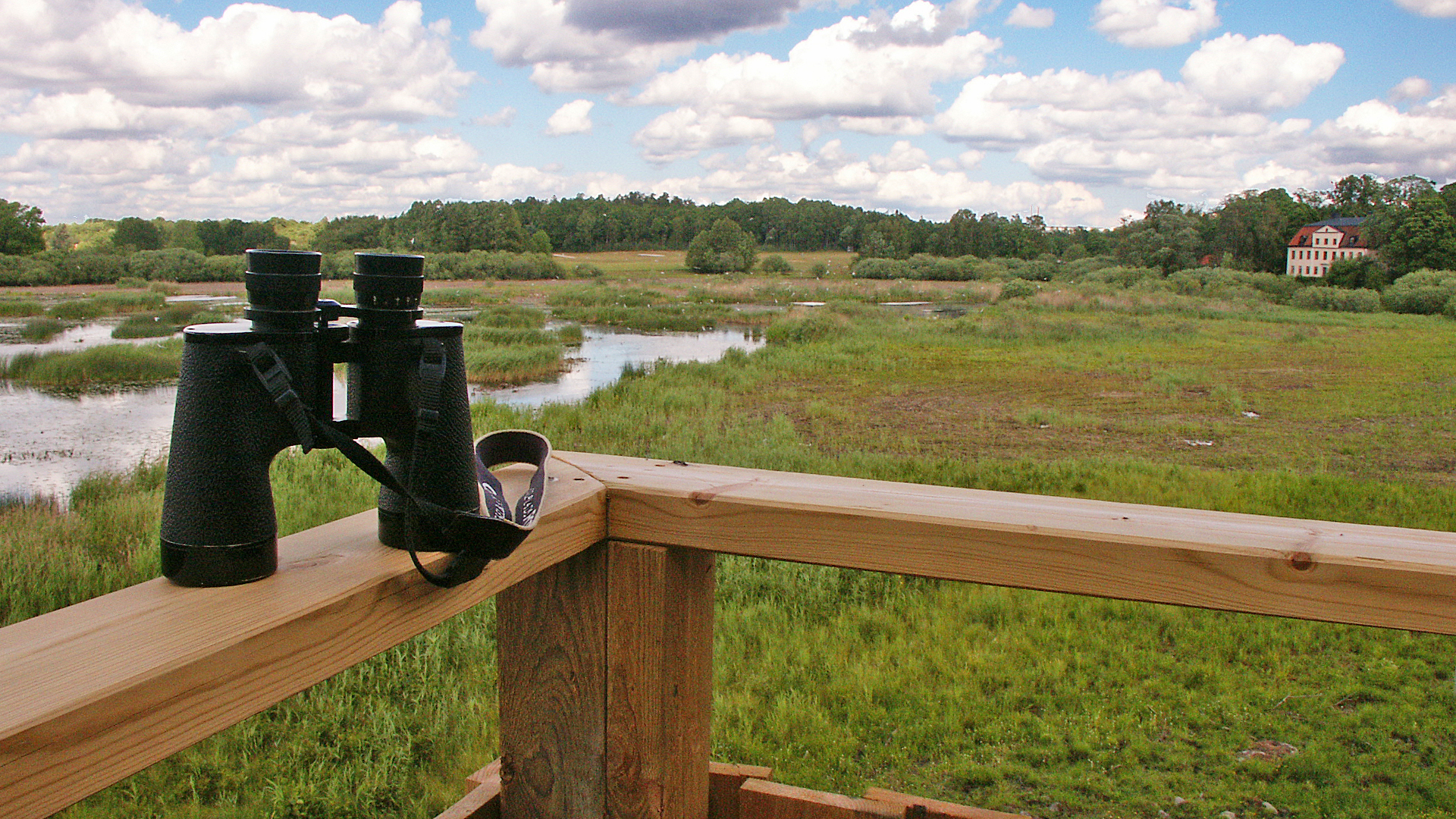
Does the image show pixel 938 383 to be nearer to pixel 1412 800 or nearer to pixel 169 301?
pixel 1412 800

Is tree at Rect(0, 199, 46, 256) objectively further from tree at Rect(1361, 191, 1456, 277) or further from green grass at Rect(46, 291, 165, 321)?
tree at Rect(1361, 191, 1456, 277)

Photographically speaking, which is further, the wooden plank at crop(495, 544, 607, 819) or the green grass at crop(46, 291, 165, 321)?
the green grass at crop(46, 291, 165, 321)

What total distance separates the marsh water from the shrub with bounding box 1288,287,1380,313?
19343 millimetres

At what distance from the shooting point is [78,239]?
9.50 meters

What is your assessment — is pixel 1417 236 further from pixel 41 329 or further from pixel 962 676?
pixel 41 329

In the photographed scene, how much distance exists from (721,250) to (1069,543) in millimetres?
66745

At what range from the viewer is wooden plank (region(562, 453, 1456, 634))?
956mm

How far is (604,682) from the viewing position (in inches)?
46.6

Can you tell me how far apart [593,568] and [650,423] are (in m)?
9.53

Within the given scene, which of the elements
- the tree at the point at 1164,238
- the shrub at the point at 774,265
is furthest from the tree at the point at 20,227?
the shrub at the point at 774,265

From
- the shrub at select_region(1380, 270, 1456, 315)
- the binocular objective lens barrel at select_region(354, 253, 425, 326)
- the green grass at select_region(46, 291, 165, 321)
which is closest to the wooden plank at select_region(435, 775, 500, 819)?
the binocular objective lens barrel at select_region(354, 253, 425, 326)

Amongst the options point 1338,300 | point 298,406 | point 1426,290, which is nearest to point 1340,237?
point 1338,300

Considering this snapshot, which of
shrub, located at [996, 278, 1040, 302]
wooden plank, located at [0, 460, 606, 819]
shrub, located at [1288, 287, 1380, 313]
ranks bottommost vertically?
wooden plank, located at [0, 460, 606, 819]

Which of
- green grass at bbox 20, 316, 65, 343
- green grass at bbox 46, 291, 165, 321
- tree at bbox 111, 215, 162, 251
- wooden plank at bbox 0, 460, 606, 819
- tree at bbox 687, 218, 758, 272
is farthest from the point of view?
tree at bbox 687, 218, 758, 272
